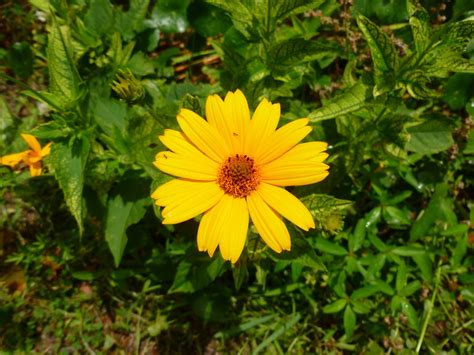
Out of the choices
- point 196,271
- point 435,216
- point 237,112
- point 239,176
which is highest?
point 237,112

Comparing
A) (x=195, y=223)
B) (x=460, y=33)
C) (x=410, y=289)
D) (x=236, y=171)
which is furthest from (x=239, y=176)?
(x=410, y=289)

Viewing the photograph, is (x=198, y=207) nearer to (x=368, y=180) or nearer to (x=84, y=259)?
(x=368, y=180)

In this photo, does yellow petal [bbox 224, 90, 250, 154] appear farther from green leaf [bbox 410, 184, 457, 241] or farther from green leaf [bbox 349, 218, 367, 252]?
green leaf [bbox 410, 184, 457, 241]

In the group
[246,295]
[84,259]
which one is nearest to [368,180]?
[246,295]

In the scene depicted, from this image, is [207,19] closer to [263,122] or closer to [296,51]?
[296,51]

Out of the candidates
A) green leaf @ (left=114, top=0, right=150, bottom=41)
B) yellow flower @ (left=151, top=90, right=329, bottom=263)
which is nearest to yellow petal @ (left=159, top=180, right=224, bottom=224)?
yellow flower @ (left=151, top=90, right=329, bottom=263)

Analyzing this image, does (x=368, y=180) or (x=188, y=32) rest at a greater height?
(x=188, y=32)
